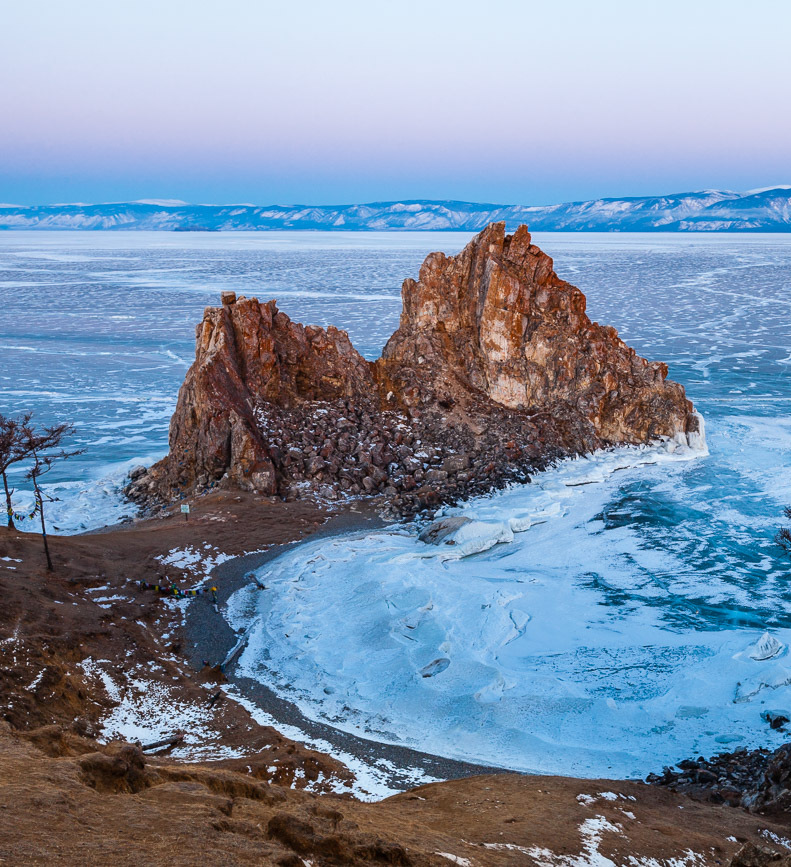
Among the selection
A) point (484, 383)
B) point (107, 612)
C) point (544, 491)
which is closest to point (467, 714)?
point (107, 612)

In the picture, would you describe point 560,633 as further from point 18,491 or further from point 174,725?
point 18,491

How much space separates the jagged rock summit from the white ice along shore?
16.0 ft

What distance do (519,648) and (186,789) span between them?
36.2 feet

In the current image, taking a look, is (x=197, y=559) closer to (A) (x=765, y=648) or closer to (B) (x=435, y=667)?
(B) (x=435, y=667)

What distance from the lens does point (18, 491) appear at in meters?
31.4

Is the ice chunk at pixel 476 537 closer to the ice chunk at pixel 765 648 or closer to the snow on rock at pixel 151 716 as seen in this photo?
the ice chunk at pixel 765 648

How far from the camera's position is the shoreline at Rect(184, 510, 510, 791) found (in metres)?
15.0

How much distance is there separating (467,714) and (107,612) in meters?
9.86

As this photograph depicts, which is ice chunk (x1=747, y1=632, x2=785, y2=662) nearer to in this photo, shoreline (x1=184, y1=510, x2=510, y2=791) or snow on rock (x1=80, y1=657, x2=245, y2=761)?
shoreline (x1=184, y1=510, x2=510, y2=791)

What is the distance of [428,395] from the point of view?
34594 mm

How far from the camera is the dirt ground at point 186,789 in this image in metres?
9.12

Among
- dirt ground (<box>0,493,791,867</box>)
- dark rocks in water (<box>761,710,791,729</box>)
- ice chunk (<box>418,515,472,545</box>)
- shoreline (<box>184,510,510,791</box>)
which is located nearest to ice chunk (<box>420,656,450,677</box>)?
shoreline (<box>184,510,510,791</box>)

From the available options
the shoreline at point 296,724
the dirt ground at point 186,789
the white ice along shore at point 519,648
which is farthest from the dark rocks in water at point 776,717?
the shoreline at point 296,724

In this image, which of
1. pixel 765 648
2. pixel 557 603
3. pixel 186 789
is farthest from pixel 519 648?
pixel 186 789
